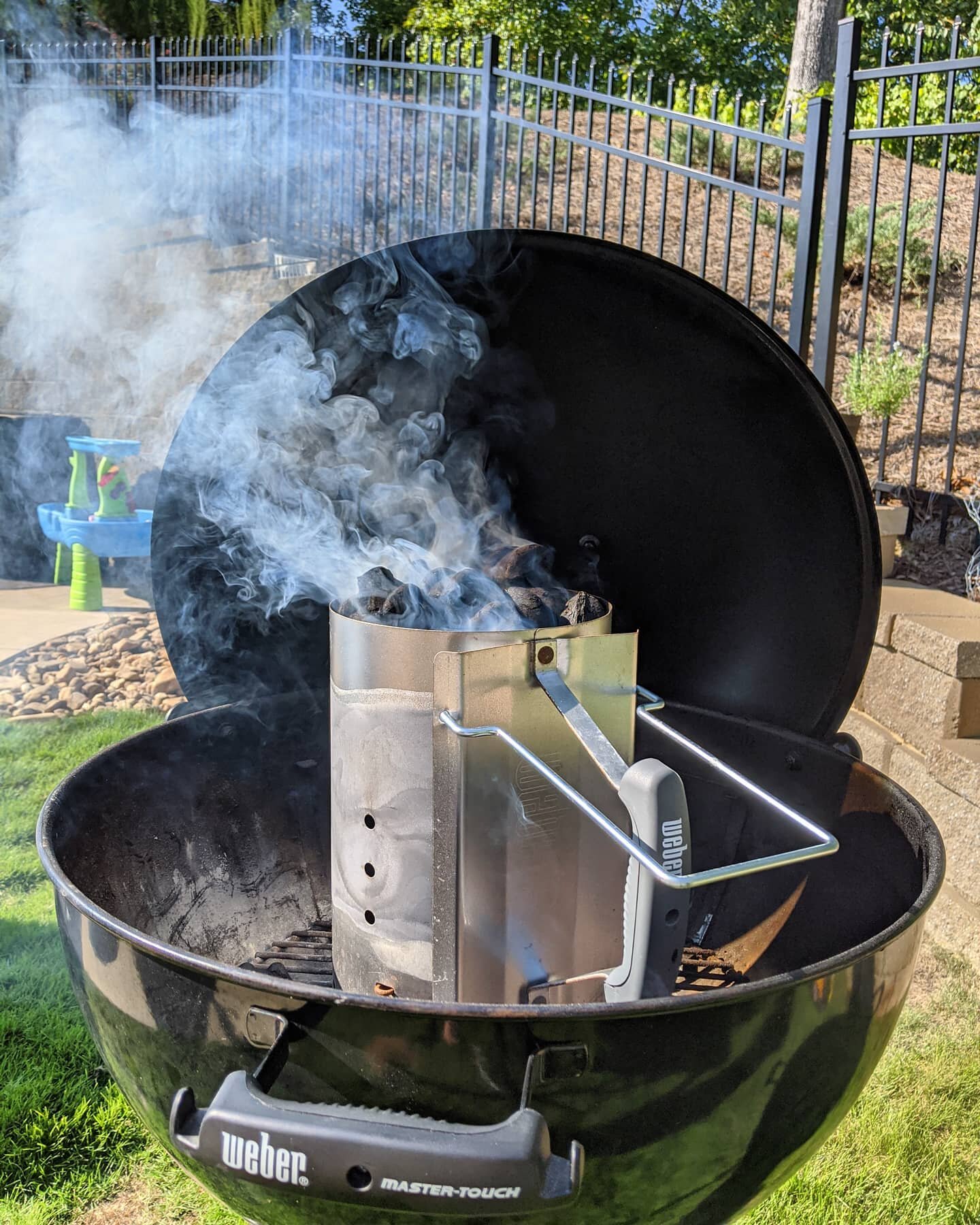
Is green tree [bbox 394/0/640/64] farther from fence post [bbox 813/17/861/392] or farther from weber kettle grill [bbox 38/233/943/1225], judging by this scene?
weber kettle grill [bbox 38/233/943/1225]

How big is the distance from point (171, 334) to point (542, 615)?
740 centimetres

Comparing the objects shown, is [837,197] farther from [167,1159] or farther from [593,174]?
[593,174]

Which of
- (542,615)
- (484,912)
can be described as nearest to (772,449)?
(542,615)

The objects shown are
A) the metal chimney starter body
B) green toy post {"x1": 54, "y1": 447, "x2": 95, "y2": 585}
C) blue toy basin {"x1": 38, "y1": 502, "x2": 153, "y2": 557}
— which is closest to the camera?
the metal chimney starter body

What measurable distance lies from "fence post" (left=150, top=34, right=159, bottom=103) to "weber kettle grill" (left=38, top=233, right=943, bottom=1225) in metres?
5.60

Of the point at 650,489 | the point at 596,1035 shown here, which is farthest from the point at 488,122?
the point at 596,1035

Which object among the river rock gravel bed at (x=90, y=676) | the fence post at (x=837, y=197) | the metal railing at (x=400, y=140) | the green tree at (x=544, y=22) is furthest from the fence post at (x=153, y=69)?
the green tree at (x=544, y=22)

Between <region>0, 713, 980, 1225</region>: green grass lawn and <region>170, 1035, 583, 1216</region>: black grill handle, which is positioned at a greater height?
<region>170, 1035, 583, 1216</region>: black grill handle

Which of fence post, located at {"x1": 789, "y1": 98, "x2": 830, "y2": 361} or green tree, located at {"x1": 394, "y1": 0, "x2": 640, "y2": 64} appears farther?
green tree, located at {"x1": 394, "y1": 0, "x2": 640, "y2": 64}

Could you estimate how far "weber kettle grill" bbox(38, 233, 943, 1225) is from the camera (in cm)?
107

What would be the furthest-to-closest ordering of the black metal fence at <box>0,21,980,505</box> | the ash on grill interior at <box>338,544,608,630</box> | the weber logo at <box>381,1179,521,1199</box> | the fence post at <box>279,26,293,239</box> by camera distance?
the fence post at <box>279,26,293,239</box>
the black metal fence at <box>0,21,980,505</box>
the ash on grill interior at <box>338,544,608,630</box>
the weber logo at <box>381,1179,521,1199</box>


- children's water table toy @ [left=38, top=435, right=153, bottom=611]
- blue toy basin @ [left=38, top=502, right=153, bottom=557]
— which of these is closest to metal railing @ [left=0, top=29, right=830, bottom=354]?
children's water table toy @ [left=38, top=435, right=153, bottom=611]

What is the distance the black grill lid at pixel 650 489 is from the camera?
1.79 metres

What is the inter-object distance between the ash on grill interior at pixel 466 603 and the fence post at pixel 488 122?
454 centimetres
